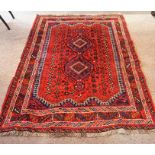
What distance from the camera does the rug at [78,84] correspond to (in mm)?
1904

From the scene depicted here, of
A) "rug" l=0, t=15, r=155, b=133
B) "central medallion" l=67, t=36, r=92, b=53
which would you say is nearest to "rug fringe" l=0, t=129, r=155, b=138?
"rug" l=0, t=15, r=155, b=133

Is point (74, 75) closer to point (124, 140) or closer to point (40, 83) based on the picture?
point (40, 83)

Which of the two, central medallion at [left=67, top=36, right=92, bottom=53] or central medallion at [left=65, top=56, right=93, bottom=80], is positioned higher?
central medallion at [left=67, top=36, right=92, bottom=53]

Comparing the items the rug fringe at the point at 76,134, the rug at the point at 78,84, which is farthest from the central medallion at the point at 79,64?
the rug fringe at the point at 76,134

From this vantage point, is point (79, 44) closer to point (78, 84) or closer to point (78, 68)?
point (78, 68)

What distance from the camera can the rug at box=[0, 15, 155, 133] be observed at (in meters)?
1.90

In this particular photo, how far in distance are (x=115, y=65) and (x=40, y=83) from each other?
2.78 ft

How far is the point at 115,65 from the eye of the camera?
8.19 ft

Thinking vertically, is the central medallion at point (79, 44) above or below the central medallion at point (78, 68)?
above

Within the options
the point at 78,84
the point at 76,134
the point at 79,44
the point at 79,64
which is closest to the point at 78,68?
the point at 79,64

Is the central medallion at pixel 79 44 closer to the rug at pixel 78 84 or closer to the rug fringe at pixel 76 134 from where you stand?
the rug at pixel 78 84

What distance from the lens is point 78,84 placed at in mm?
2254

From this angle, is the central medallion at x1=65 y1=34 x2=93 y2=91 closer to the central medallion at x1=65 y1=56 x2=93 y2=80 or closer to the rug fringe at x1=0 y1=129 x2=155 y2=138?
the central medallion at x1=65 y1=56 x2=93 y2=80
